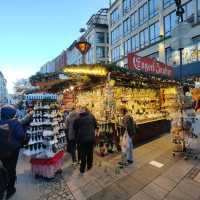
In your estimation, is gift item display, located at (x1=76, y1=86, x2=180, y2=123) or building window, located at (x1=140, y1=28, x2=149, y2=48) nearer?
gift item display, located at (x1=76, y1=86, x2=180, y2=123)

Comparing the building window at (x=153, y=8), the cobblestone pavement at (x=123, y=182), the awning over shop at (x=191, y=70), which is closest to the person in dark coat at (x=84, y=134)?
the cobblestone pavement at (x=123, y=182)

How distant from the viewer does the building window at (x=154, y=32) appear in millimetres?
28734

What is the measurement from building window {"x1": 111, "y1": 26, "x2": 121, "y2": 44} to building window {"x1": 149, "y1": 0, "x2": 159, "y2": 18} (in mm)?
8810

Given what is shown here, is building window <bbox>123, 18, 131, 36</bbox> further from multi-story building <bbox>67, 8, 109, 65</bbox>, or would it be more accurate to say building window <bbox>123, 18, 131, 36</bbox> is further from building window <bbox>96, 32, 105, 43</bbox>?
building window <bbox>96, 32, 105, 43</bbox>

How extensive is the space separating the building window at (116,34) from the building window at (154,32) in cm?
879

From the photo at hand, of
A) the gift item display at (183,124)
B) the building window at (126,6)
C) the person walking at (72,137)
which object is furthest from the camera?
the building window at (126,6)

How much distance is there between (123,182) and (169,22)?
24.4 metres

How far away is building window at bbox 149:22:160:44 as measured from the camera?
2873 cm

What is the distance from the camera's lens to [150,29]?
99.1ft

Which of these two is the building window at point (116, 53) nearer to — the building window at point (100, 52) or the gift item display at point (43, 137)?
the building window at point (100, 52)

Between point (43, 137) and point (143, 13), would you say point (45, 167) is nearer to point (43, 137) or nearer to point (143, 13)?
point (43, 137)

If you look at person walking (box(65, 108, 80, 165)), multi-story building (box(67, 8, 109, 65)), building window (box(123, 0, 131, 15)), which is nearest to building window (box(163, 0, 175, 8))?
building window (box(123, 0, 131, 15))

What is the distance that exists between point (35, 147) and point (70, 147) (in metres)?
1.44

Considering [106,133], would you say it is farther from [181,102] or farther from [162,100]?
[162,100]
